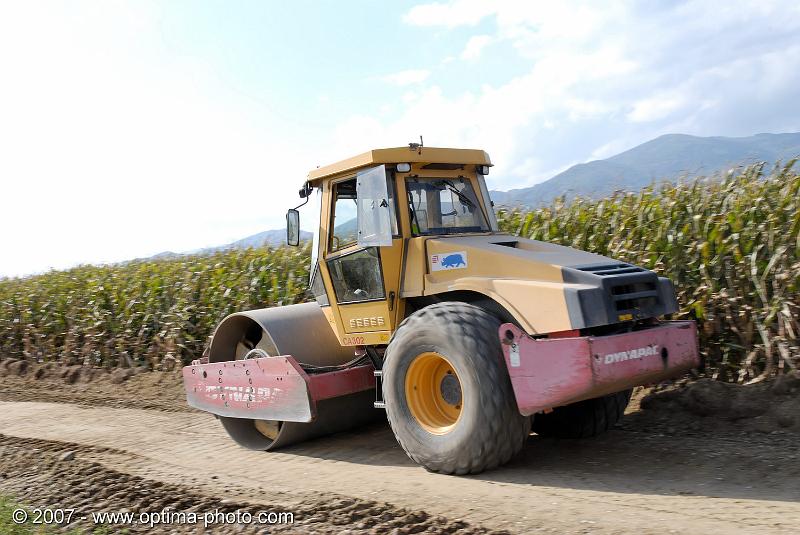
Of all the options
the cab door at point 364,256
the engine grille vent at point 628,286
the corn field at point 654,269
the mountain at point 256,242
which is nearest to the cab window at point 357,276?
the cab door at point 364,256

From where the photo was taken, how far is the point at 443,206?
6.36 m

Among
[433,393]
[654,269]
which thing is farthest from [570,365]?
[654,269]

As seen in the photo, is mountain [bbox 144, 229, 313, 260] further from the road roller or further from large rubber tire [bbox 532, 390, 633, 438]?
large rubber tire [bbox 532, 390, 633, 438]

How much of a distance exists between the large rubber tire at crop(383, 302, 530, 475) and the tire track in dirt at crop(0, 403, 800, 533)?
177 mm

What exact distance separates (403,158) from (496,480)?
2.60 meters

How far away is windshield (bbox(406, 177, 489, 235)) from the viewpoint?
6156mm

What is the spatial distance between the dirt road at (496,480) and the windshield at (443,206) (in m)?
1.93

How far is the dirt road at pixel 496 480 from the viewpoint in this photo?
4.38 m

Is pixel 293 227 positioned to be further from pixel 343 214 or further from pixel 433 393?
pixel 433 393

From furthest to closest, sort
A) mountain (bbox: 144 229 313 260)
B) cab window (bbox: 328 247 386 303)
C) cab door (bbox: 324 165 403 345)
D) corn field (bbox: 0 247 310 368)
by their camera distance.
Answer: mountain (bbox: 144 229 313 260) < corn field (bbox: 0 247 310 368) < cab window (bbox: 328 247 386 303) < cab door (bbox: 324 165 403 345)

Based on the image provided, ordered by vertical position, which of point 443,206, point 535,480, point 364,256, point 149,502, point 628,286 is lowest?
point 535,480

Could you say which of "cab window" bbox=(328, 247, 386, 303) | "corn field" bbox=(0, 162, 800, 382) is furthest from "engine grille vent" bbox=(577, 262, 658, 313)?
"corn field" bbox=(0, 162, 800, 382)

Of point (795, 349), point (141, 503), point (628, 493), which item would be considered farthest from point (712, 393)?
point (141, 503)

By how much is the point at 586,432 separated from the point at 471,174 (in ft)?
7.98
